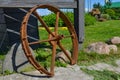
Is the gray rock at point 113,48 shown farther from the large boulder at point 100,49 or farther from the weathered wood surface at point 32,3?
the weathered wood surface at point 32,3

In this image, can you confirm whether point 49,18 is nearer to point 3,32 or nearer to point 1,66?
point 3,32

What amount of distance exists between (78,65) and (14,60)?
1.50 m

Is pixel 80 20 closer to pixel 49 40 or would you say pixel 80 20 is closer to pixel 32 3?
pixel 32 3

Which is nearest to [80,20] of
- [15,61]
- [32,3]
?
[32,3]

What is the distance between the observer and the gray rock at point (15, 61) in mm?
6312

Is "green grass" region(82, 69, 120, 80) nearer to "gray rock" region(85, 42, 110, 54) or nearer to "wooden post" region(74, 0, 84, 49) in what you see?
"gray rock" region(85, 42, 110, 54)

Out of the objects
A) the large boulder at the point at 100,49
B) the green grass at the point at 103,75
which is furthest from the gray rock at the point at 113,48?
the green grass at the point at 103,75

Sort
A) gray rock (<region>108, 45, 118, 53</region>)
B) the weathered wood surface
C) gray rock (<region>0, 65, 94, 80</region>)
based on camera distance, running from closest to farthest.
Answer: gray rock (<region>0, 65, 94, 80</region>) < the weathered wood surface < gray rock (<region>108, 45, 118, 53</region>)

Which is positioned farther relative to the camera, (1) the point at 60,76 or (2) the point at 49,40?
(2) the point at 49,40

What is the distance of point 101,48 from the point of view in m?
7.86

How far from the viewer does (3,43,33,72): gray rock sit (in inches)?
249

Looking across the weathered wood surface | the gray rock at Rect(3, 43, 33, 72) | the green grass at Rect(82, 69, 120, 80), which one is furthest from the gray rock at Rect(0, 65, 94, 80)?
the weathered wood surface

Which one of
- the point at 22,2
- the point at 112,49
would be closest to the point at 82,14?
the point at 112,49

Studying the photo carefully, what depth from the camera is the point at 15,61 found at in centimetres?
636
